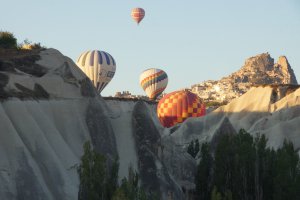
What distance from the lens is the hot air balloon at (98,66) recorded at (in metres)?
85.6

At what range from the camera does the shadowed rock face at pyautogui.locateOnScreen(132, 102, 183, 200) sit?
3528cm

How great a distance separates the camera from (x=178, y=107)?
8656 centimetres

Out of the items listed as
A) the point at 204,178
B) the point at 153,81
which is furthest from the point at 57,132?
the point at 153,81

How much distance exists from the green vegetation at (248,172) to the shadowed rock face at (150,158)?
7.61 feet

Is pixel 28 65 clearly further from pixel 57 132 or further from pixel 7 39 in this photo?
pixel 7 39

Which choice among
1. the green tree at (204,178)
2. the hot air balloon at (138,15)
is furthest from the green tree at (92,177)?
the hot air balloon at (138,15)

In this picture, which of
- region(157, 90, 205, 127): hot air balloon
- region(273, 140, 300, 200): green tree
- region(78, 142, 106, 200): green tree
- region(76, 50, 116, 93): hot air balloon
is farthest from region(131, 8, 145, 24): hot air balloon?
region(78, 142, 106, 200): green tree

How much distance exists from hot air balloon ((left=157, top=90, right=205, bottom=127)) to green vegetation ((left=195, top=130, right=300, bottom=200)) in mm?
47490

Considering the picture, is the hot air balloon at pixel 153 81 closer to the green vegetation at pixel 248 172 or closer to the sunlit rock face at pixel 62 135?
the sunlit rock face at pixel 62 135

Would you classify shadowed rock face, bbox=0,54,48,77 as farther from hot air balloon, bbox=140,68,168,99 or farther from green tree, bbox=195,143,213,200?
hot air balloon, bbox=140,68,168,99

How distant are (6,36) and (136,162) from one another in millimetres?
18620

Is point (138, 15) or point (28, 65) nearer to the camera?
point (28, 65)

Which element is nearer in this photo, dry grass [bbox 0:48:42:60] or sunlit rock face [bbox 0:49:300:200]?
sunlit rock face [bbox 0:49:300:200]

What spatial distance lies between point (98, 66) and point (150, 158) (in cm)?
5049
